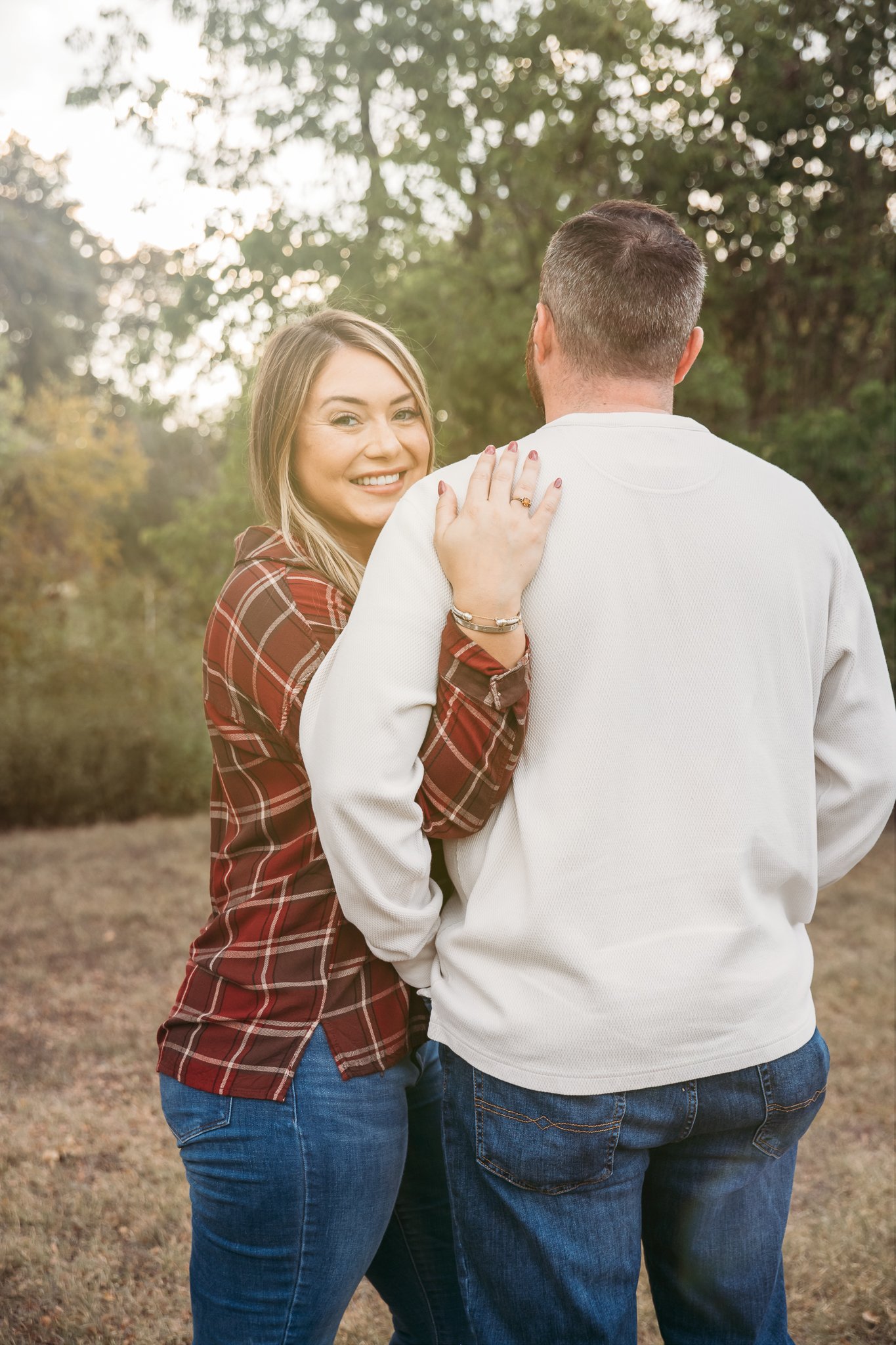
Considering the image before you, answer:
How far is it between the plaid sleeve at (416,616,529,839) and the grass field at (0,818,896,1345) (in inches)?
90.9

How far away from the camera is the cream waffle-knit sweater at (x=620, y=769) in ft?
4.16

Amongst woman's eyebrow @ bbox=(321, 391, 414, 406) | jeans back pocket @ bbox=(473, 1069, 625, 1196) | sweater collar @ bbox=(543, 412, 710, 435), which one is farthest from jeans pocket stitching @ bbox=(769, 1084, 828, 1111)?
woman's eyebrow @ bbox=(321, 391, 414, 406)

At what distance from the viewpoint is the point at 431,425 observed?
2.05 meters

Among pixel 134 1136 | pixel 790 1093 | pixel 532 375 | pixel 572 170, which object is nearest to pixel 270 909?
pixel 790 1093

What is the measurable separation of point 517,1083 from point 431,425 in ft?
4.07

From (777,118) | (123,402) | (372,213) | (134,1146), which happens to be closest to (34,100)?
(372,213)

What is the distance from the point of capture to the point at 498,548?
4.11 feet

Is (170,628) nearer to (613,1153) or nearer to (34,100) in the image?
(34,100)

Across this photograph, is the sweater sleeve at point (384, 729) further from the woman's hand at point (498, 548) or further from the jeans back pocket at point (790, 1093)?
the jeans back pocket at point (790, 1093)

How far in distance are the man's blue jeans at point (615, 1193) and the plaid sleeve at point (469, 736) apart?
34 cm

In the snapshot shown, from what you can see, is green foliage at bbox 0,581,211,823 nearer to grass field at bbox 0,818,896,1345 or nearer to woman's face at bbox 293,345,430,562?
grass field at bbox 0,818,896,1345

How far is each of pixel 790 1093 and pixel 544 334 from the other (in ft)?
3.38

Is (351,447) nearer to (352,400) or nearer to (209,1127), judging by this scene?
(352,400)

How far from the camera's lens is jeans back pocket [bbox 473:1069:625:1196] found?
127 centimetres
